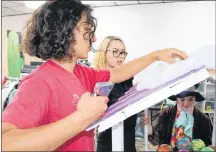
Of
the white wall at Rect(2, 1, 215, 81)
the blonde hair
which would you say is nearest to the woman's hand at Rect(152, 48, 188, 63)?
the blonde hair

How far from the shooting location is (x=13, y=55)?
2.91 m

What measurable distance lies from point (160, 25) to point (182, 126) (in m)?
4.24

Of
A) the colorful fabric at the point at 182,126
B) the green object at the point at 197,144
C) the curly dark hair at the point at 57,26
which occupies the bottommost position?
the green object at the point at 197,144

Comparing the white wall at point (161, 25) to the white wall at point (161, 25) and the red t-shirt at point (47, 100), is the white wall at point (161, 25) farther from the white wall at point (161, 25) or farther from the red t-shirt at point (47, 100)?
the red t-shirt at point (47, 100)

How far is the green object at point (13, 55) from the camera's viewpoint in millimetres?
2842

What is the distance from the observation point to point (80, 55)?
71 cm

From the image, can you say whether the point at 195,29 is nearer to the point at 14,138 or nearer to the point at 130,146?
the point at 130,146

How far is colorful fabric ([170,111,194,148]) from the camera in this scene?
5.29 feet

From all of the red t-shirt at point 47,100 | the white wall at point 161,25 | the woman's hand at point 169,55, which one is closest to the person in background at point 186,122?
the woman's hand at point 169,55

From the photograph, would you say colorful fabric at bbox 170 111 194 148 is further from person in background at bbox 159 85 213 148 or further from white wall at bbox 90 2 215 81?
white wall at bbox 90 2 215 81

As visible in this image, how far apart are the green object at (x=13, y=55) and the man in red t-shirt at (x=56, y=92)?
225 cm

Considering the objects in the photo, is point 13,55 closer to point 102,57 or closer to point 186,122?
point 102,57

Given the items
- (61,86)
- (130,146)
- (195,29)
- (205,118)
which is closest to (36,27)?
(61,86)

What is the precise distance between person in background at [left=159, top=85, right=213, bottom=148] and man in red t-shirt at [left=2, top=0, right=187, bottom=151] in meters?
0.88
